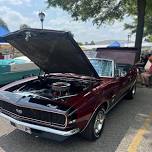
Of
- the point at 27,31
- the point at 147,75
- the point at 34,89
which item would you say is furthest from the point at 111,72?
the point at 147,75

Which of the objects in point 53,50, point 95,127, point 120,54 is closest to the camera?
point 95,127

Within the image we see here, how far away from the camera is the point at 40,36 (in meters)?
5.60

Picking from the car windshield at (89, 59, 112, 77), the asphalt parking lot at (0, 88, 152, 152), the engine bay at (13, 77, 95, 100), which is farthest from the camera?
the car windshield at (89, 59, 112, 77)

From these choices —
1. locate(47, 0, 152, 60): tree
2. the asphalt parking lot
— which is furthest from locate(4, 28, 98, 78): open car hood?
locate(47, 0, 152, 60): tree

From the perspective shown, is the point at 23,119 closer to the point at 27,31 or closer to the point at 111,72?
the point at 27,31

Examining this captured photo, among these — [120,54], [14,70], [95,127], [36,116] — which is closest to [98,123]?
[95,127]

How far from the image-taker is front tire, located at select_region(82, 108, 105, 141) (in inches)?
203

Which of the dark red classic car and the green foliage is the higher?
the green foliage

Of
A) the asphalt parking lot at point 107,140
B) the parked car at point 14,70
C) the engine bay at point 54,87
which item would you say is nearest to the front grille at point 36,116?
the engine bay at point 54,87

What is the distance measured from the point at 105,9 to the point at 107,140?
10.3m

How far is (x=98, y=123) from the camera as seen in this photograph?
5.58 m

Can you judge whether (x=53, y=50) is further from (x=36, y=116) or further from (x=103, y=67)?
(x=36, y=116)

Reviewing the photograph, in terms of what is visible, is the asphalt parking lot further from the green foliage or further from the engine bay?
the green foliage

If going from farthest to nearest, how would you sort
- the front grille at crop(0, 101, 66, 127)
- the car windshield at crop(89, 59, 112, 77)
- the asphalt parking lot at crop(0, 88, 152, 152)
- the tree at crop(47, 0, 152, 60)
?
the tree at crop(47, 0, 152, 60) → the car windshield at crop(89, 59, 112, 77) → the asphalt parking lot at crop(0, 88, 152, 152) → the front grille at crop(0, 101, 66, 127)
